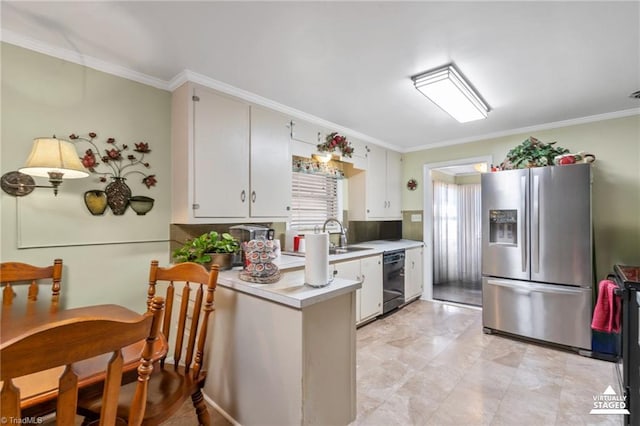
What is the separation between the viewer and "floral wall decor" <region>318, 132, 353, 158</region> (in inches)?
130

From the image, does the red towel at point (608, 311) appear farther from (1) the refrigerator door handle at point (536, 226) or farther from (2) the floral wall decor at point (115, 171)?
(2) the floral wall decor at point (115, 171)

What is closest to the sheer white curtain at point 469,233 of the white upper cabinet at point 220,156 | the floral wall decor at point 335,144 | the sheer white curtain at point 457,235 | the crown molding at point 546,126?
the sheer white curtain at point 457,235

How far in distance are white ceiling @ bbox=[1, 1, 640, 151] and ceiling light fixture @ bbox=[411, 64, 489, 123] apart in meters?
0.08

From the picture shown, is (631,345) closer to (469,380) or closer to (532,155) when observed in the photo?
(469,380)

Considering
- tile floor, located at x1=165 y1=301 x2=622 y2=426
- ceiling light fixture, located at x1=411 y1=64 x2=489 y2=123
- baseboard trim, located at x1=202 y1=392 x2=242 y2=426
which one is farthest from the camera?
ceiling light fixture, located at x1=411 y1=64 x2=489 y2=123

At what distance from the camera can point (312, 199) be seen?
366cm

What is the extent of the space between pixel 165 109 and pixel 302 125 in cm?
129

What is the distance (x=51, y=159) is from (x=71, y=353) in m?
1.45

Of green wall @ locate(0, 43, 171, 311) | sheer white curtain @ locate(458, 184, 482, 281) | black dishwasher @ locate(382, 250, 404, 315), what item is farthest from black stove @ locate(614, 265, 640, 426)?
sheer white curtain @ locate(458, 184, 482, 281)

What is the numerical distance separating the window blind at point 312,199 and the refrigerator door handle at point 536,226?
2226mm

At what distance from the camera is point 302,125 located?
120 inches

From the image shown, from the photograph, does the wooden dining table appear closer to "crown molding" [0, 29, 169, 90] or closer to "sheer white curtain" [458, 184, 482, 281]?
"crown molding" [0, 29, 169, 90]

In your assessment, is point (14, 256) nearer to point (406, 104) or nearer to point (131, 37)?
point (131, 37)

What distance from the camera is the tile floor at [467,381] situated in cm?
184
